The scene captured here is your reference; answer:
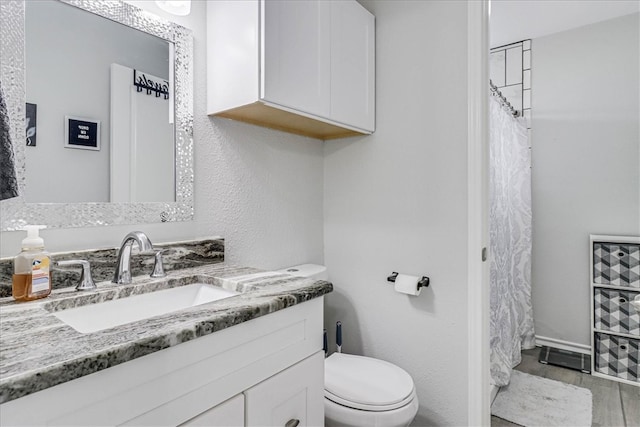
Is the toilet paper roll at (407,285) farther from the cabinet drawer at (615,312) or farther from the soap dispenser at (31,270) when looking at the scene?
the cabinet drawer at (615,312)

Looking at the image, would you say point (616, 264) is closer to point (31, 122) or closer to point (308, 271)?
point (308, 271)

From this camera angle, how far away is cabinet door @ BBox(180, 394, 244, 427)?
0.73m

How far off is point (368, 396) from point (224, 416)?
65 centimetres

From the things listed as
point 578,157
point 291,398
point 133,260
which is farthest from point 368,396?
point 578,157

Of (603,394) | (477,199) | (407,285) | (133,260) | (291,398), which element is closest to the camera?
(291,398)

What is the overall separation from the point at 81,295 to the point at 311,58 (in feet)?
3.55

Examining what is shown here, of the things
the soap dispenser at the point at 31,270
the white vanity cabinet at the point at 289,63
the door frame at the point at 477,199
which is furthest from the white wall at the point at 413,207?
the soap dispenser at the point at 31,270

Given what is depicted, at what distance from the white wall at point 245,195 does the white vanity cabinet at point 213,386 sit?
22.1 inches

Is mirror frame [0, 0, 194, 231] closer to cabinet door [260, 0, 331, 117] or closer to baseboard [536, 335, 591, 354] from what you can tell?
cabinet door [260, 0, 331, 117]

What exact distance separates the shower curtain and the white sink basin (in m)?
1.48

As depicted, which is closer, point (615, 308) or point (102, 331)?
point (102, 331)

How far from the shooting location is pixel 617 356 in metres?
2.25

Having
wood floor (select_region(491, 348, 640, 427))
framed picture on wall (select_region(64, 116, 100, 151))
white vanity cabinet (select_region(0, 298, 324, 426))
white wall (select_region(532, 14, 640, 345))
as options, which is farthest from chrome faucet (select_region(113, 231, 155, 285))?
white wall (select_region(532, 14, 640, 345))

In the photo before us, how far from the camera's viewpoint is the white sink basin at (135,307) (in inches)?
34.2
